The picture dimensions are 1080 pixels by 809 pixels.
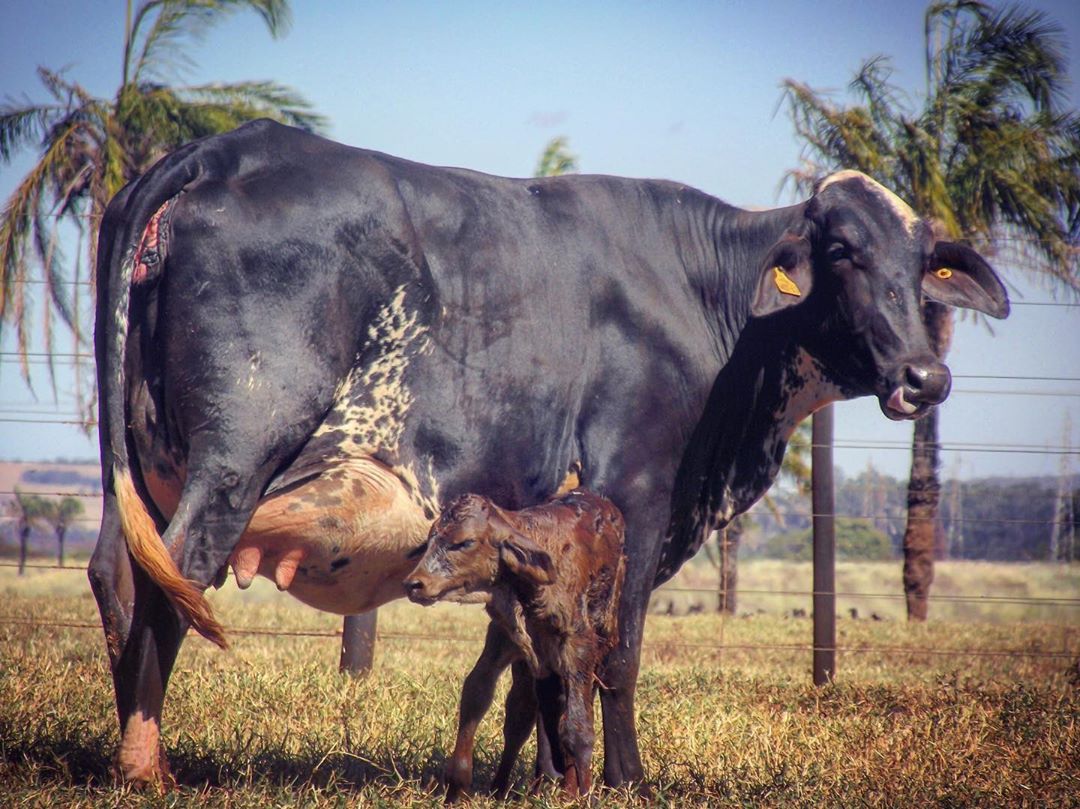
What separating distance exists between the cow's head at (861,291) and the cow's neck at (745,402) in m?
0.09

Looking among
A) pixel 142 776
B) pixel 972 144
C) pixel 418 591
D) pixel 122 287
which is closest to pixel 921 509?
pixel 972 144

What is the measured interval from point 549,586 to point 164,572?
1188 mm

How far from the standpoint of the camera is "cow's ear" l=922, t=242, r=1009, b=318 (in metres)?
5.12

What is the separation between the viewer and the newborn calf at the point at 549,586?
386cm

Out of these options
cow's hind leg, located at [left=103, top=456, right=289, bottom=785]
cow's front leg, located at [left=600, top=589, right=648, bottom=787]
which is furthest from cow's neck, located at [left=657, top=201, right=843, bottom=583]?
cow's hind leg, located at [left=103, top=456, right=289, bottom=785]

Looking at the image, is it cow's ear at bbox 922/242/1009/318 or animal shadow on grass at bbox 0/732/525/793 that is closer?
animal shadow on grass at bbox 0/732/525/793

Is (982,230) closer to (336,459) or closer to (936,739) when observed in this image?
(936,739)

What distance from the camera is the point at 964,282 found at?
17.0 ft

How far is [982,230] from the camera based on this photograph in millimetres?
14406

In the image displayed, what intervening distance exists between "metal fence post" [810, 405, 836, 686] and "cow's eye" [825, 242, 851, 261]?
369 cm

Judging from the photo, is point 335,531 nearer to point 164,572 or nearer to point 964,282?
point 164,572

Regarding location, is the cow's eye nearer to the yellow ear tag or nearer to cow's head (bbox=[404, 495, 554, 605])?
the yellow ear tag

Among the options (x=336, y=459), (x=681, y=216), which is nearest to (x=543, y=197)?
(x=681, y=216)

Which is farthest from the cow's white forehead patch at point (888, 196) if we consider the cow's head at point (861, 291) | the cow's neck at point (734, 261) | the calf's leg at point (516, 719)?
the calf's leg at point (516, 719)
